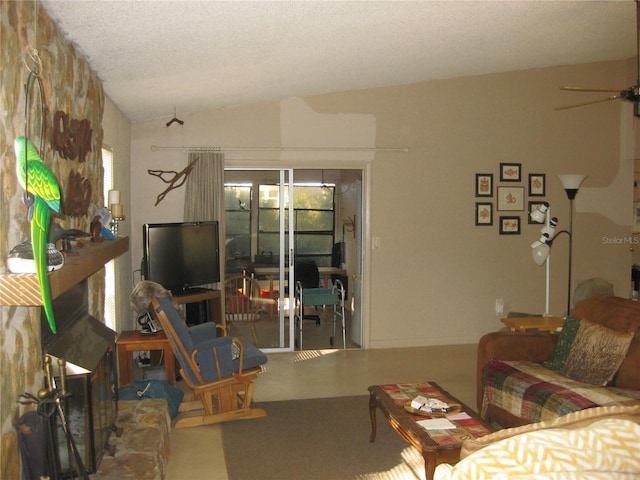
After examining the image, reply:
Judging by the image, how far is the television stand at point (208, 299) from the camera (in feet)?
18.3

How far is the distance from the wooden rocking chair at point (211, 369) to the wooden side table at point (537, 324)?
2.07 m

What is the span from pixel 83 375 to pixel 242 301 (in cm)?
401

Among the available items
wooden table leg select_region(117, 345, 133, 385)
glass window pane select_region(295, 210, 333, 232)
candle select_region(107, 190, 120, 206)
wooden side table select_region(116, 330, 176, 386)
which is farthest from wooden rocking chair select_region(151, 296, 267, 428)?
glass window pane select_region(295, 210, 333, 232)

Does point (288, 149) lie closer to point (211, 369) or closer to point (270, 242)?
point (270, 242)

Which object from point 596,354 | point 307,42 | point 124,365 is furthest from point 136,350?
point 596,354

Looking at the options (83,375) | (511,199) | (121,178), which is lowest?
(83,375)

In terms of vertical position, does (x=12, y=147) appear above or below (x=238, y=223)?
above

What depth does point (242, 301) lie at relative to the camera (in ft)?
21.6

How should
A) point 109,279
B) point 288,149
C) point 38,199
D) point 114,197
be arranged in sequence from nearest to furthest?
point 38,199 < point 114,197 < point 109,279 < point 288,149

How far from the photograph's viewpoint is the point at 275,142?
20.8 ft

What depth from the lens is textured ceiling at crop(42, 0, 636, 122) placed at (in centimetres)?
307

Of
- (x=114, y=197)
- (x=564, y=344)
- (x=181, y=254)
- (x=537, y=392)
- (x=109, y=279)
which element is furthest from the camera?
(x=181, y=254)

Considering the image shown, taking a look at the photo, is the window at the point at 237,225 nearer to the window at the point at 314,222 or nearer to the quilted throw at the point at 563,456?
the window at the point at 314,222

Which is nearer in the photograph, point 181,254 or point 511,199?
point 181,254
